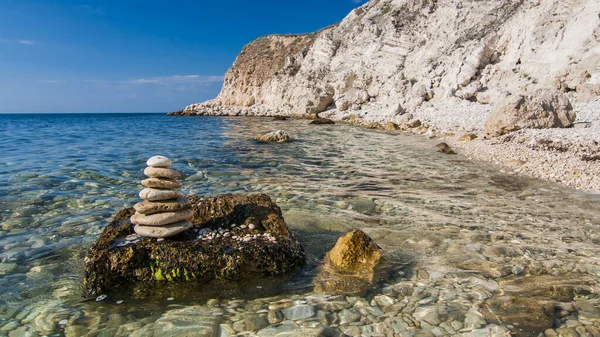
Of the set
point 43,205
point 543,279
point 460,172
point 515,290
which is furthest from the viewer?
point 460,172

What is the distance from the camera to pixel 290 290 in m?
3.64

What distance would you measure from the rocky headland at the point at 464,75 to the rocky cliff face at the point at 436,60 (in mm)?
87

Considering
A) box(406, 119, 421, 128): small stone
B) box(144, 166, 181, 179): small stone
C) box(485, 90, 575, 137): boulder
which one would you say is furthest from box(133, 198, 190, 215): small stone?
box(406, 119, 421, 128): small stone

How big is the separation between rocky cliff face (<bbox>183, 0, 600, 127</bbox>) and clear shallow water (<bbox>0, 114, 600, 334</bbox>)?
13150mm

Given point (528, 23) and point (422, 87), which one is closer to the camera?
point (528, 23)

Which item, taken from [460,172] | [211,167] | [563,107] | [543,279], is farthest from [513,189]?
[563,107]

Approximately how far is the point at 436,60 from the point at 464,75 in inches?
297

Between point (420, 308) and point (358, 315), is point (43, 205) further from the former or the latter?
point (420, 308)

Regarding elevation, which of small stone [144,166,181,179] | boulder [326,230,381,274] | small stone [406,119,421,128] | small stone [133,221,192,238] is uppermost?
small stone [406,119,421,128]

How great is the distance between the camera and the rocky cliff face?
72.4ft

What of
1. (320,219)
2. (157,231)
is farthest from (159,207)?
(320,219)

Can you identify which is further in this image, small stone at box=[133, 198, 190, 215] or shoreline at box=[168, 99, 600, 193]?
shoreline at box=[168, 99, 600, 193]

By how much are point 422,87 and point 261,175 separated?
2497cm

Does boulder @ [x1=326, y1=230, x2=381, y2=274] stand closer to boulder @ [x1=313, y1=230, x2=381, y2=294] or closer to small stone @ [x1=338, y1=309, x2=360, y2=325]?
boulder @ [x1=313, y1=230, x2=381, y2=294]
